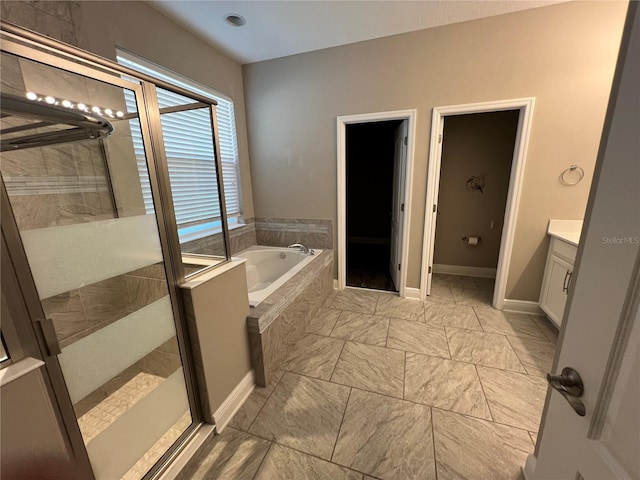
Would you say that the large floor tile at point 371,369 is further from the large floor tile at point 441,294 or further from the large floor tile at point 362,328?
the large floor tile at point 441,294

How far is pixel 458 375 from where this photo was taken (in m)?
1.79

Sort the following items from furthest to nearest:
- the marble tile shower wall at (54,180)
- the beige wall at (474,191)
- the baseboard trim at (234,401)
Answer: the beige wall at (474,191) < the baseboard trim at (234,401) < the marble tile shower wall at (54,180)

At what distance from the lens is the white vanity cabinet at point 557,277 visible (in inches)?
80.9

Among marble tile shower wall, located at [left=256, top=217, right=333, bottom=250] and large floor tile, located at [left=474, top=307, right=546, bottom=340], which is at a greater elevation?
marble tile shower wall, located at [left=256, top=217, right=333, bottom=250]

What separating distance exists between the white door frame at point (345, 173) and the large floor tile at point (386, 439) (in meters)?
1.52

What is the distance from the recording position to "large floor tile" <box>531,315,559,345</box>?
2193 millimetres

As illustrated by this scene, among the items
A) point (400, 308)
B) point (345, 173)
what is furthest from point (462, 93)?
point (400, 308)

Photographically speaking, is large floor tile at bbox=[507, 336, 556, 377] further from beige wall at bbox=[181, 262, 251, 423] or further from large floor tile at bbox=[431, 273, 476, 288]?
beige wall at bbox=[181, 262, 251, 423]

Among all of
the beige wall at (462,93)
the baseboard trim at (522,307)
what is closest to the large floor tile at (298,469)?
the beige wall at (462,93)

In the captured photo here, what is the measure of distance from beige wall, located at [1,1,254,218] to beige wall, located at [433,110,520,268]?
2.78 meters

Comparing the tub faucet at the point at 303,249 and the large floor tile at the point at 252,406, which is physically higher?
the tub faucet at the point at 303,249

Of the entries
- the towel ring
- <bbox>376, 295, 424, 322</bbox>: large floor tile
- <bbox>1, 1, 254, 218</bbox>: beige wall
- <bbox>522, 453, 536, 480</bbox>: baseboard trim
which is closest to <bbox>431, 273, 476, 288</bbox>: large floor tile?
<bbox>376, 295, 424, 322</bbox>: large floor tile

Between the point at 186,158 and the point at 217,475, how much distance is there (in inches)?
77.8

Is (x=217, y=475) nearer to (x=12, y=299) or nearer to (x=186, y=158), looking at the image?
(x=12, y=299)
